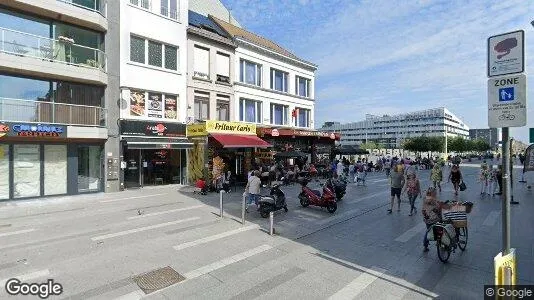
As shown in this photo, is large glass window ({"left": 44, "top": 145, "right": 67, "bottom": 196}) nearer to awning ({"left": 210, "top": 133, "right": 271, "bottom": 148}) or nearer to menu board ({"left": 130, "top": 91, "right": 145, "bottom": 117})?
menu board ({"left": 130, "top": 91, "right": 145, "bottom": 117})

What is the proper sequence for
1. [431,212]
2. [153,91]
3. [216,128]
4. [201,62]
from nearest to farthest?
[431,212]
[153,91]
[216,128]
[201,62]

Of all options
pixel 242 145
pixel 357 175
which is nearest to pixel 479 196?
pixel 357 175

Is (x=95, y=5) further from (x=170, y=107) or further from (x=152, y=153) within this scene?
(x=152, y=153)

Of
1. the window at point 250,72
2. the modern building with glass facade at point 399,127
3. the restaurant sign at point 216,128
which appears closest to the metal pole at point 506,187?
the restaurant sign at point 216,128

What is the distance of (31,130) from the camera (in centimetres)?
1340

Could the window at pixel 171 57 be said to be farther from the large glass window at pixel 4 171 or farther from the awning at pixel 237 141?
the large glass window at pixel 4 171

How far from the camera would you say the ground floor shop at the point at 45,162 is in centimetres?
1354

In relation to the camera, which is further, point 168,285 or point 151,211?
point 151,211

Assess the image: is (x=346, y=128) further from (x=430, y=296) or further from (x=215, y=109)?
(x=430, y=296)

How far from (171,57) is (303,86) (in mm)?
14819

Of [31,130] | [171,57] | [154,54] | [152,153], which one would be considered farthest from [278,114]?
[31,130]

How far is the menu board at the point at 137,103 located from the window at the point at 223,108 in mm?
5468

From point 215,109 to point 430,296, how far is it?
60.2 ft

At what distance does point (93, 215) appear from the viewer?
11.4 meters
